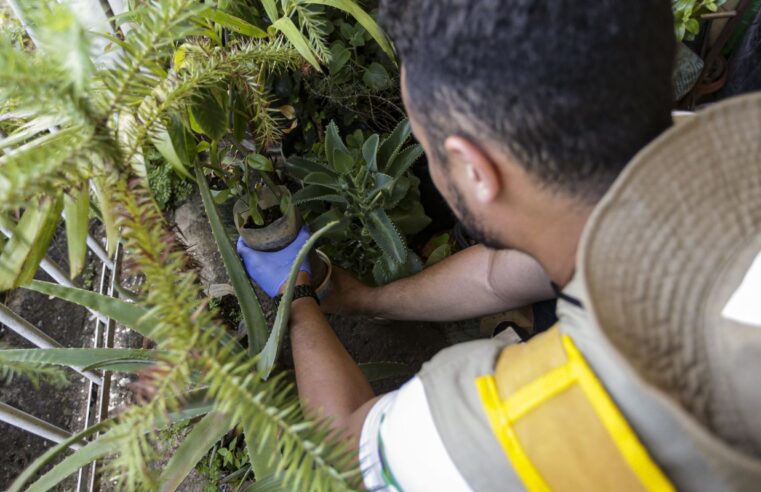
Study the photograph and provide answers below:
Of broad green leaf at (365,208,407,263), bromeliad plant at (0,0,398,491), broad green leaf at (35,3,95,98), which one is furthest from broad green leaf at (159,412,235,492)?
broad green leaf at (35,3,95,98)

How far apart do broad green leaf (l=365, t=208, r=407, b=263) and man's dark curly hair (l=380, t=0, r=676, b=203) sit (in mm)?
681

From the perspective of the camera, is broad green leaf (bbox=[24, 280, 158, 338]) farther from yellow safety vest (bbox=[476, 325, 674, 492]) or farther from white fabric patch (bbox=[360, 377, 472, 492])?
yellow safety vest (bbox=[476, 325, 674, 492])

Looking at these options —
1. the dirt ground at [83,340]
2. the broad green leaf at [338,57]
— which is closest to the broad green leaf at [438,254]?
the dirt ground at [83,340]

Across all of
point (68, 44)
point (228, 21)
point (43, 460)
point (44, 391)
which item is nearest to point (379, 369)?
point (43, 460)

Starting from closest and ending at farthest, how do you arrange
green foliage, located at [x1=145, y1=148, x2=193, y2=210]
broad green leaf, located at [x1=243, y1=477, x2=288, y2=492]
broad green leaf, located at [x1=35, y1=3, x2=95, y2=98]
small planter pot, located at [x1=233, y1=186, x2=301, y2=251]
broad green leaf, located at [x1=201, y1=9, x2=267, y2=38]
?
broad green leaf, located at [x1=35, y1=3, x2=95, y2=98], broad green leaf, located at [x1=243, y1=477, x2=288, y2=492], broad green leaf, located at [x1=201, y1=9, x2=267, y2=38], small planter pot, located at [x1=233, y1=186, x2=301, y2=251], green foliage, located at [x1=145, y1=148, x2=193, y2=210]

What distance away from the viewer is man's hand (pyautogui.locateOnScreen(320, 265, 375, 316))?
1.47 metres

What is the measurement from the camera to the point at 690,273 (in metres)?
0.58

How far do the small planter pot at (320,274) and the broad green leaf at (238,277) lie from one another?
223mm

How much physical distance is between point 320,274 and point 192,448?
523 mm

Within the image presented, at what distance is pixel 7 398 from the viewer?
1.71m

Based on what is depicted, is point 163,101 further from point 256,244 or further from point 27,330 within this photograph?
point 27,330

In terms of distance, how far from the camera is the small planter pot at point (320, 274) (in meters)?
1.39

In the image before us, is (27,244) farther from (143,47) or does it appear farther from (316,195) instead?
(316,195)

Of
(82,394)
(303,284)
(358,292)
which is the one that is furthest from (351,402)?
(82,394)
